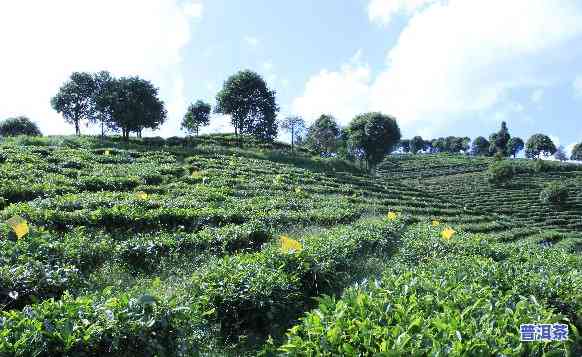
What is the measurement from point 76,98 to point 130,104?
41.4 feet

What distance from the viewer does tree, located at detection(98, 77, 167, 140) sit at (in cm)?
4672

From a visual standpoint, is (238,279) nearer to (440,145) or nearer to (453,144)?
(453,144)

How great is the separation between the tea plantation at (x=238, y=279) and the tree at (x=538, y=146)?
94323mm

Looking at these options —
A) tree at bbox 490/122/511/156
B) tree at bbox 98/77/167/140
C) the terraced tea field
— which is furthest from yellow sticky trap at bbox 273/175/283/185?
tree at bbox 490/122/511/156

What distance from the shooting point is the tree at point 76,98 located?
178 ft

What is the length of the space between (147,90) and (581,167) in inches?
2855

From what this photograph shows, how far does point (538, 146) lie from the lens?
99.5 m

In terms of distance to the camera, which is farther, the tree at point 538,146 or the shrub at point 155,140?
the tree at point 538,146

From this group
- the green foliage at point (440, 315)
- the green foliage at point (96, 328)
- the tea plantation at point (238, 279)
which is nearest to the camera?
the green foliage at point (440, 315)

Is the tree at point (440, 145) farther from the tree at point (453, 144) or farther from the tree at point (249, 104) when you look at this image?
the tree at point (249, 104)

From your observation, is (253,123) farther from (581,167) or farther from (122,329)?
(581,167)

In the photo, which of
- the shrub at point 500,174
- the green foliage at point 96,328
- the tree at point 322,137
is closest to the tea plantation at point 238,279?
the green foliage at point 96,328

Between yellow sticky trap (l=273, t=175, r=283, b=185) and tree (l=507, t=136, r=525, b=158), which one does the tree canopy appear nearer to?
tree (l=507, t=136, r=525, b=158)

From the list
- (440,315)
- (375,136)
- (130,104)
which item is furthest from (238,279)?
(375,136)
